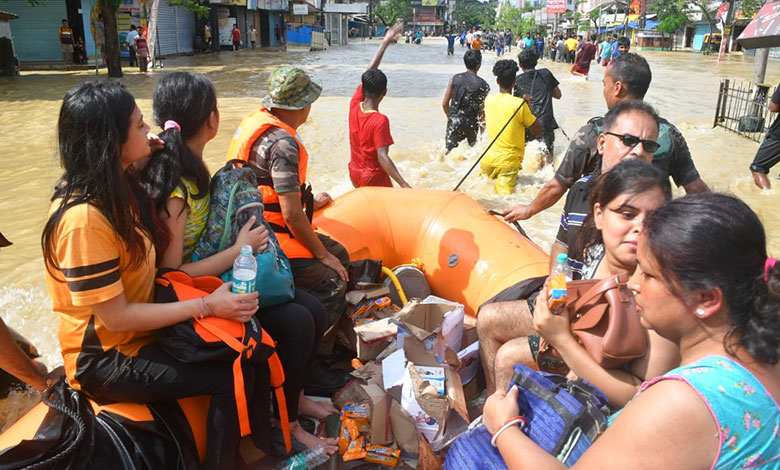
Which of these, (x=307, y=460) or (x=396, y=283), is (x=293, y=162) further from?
(x=307, y=460)

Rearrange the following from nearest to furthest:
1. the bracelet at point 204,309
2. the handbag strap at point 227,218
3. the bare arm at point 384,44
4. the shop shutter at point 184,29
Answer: the bracelet at point 204,309 < the handbag strap at point 227,218 < the bare arm at point 384,44 < the shop shutter at point 184,29

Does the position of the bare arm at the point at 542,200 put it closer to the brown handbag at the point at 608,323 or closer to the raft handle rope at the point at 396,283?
the raft handle rope at the point at 396,283

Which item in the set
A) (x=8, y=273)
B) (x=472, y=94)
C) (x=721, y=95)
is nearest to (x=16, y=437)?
(x=8, y=273)

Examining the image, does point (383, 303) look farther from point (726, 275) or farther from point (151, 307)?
point (726, 275)

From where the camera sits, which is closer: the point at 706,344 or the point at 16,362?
the point at 706,344

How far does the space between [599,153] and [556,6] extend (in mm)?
72737

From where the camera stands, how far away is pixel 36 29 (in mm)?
19922

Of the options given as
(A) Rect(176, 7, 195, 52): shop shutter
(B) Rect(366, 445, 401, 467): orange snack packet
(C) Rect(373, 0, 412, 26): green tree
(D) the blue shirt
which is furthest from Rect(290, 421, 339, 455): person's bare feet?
(C) Rect(373, 0, 412, 26): green tree

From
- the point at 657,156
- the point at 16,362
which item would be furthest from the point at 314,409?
the point at 657,156

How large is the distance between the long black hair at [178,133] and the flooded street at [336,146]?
1.19 feet

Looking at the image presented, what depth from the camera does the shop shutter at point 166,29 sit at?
24.0 metres

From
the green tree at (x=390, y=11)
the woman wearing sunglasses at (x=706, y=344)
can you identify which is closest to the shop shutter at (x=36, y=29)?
the woman wearing sunglasses at (x=706, y=344)

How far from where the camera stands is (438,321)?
9.73 ft

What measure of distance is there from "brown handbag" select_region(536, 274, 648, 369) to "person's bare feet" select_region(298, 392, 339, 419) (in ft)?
4.52
